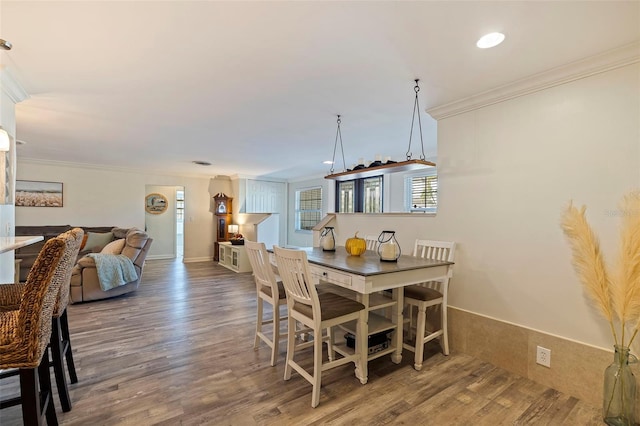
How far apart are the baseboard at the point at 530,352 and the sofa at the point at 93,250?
4408 mm

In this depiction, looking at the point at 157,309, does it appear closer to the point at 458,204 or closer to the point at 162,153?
the point at 162,153

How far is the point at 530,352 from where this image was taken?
2273mm

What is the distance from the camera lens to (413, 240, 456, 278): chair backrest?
2.68 meters

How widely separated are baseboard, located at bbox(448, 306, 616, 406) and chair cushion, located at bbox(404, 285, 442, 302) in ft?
1.23

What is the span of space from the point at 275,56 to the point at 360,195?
4.71m

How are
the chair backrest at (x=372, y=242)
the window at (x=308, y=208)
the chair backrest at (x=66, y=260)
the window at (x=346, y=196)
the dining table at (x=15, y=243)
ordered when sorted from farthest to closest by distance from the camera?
1. the window at (x=308, y=208)
2. the window at (x=346, y=196)
3. the chair backrest at (x=372, y=242)
4. the dining table at (x=15, y=243)
5. the chair backrest at (x=66, y=260)

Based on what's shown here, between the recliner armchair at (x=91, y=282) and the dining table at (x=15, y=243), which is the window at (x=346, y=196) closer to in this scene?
the recliner armchair at (x=91, y=282)

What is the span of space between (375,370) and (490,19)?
2.43 m

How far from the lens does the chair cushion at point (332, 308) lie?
2033mm

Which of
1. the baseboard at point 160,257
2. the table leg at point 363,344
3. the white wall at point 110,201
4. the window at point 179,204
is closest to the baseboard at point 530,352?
the table leg at point 363,344

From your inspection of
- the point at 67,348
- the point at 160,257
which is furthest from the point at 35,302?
the point at 160,257

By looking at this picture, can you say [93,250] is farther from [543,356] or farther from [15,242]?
[543,356]

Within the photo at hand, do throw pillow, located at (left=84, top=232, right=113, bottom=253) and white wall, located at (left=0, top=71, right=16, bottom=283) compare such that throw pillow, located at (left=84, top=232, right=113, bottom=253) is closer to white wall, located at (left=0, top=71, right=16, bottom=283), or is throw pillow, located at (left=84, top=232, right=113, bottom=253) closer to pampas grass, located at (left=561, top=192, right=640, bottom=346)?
white wall, located at (left=0, top=71, right=16, bottom=283)

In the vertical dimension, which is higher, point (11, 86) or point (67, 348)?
point (11, 86)
